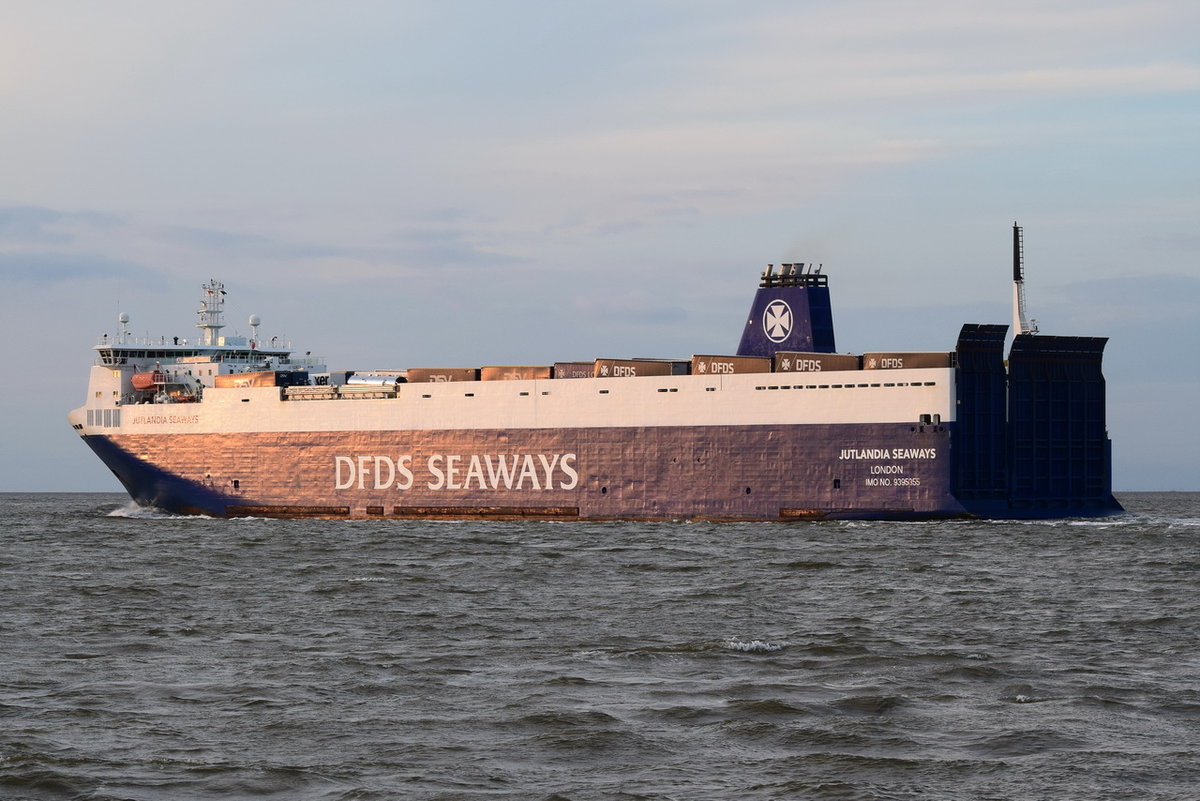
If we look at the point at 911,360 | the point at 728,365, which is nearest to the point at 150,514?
the point at 728,365

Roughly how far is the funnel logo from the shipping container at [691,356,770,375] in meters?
2.73

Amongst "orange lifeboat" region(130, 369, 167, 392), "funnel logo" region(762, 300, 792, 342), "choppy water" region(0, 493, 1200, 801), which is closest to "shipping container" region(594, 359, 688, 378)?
"funnel logo" region(762, 300, 792, 342)

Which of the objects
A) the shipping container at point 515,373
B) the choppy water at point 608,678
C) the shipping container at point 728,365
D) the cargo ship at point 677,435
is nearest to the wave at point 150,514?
the cargo ship at point 677,435

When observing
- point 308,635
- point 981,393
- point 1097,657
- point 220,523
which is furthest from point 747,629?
point 220,523

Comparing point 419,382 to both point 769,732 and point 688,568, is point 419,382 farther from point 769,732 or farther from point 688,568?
point 769,732

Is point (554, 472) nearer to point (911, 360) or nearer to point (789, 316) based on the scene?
point (789, 316)

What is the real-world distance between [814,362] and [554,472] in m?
10.2

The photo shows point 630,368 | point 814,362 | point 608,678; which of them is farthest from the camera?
point 630,368

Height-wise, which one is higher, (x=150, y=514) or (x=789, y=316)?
(x=789, y=316)

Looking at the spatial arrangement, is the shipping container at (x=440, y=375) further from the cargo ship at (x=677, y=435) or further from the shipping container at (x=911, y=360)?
the shipping container at (x=911, y=360)

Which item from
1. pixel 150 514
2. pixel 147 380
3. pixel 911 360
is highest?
pixel 147 380

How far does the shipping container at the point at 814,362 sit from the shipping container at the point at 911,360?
932 mm

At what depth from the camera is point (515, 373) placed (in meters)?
49.8

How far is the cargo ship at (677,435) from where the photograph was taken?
1695 inches
